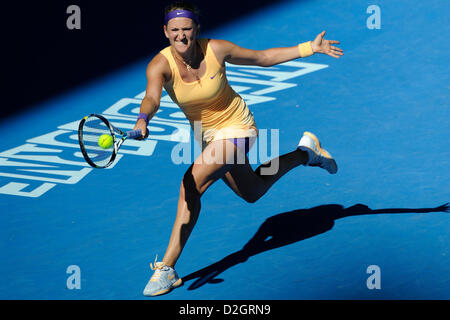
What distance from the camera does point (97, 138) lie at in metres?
4.99

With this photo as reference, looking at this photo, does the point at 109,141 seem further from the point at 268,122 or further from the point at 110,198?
the point at 268,122

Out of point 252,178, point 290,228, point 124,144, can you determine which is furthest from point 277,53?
point 124,144

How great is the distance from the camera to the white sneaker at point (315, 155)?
6363 mm

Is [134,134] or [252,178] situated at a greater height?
[134,134]

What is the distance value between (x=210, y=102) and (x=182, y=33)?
50 cm

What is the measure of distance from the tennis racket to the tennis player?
0.95 feet

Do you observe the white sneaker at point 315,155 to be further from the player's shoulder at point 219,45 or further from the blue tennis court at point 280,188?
the player's shoulder at point 219,45

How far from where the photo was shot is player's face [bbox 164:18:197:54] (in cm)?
519

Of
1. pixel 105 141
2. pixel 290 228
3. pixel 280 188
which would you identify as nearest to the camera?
pixel 105 141

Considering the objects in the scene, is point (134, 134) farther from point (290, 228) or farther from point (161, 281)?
point (290, 228)

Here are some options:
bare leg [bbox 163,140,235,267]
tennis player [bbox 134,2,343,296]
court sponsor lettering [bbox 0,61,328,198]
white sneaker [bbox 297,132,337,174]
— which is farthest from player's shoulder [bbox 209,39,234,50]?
court sponsor lettering [bbox 0,61,328,198]

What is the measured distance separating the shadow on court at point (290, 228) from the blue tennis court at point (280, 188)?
0.01m

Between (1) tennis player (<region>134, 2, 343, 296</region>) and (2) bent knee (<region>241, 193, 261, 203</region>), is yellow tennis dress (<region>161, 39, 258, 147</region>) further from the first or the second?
(2) bent knee (<region>241, 193, 261, 203</region>)

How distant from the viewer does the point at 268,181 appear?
5.99 metres
